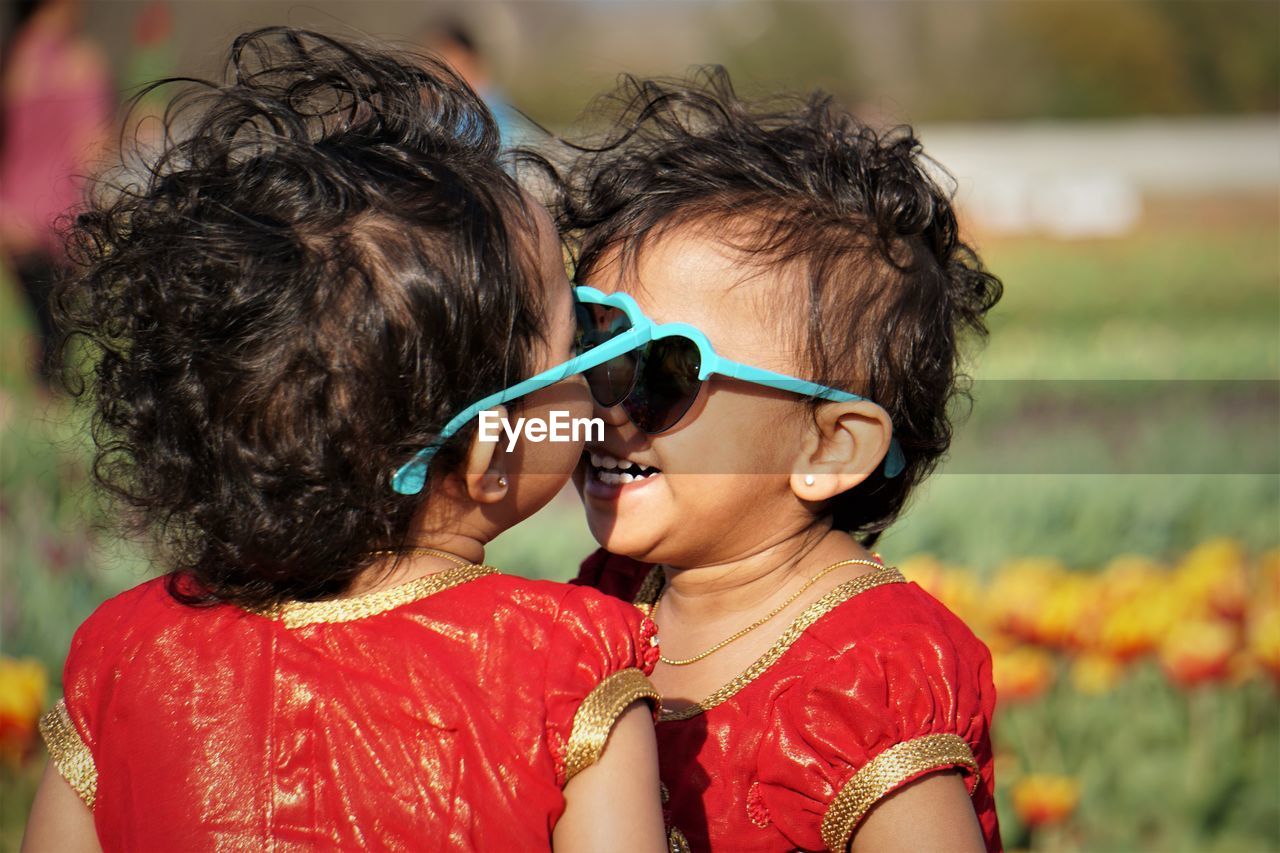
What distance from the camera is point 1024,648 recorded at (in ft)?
10.1

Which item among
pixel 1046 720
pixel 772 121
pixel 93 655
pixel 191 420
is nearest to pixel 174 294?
pixel 191 420

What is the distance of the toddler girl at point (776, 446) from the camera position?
1653mm

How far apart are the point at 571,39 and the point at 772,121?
303 inches

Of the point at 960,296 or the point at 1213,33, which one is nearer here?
the point at 960,296

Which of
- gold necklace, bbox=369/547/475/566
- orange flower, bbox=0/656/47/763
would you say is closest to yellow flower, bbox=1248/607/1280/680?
gold necklace, bbox=369/547/475/566

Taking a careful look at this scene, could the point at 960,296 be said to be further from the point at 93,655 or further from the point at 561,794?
the point at 93,655

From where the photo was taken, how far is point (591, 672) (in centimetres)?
139

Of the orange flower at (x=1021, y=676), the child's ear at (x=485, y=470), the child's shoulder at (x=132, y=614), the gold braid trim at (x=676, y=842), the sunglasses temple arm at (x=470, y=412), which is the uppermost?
the sunglasses temple arm at (x=470, y=412)

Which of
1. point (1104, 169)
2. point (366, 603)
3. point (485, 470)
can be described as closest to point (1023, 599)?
point (485, 470)

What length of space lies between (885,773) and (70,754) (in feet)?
3.14

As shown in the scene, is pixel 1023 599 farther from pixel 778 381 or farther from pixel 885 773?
pixel 885 773

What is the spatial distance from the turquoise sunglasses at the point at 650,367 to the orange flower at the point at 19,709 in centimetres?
159

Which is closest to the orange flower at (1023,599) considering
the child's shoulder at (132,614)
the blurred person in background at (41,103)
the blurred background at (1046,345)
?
the blurred background at (1046,345)

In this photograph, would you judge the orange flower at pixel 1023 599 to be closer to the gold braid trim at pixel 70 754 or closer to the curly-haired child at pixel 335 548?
the curly-haired child at pixel 335 548
